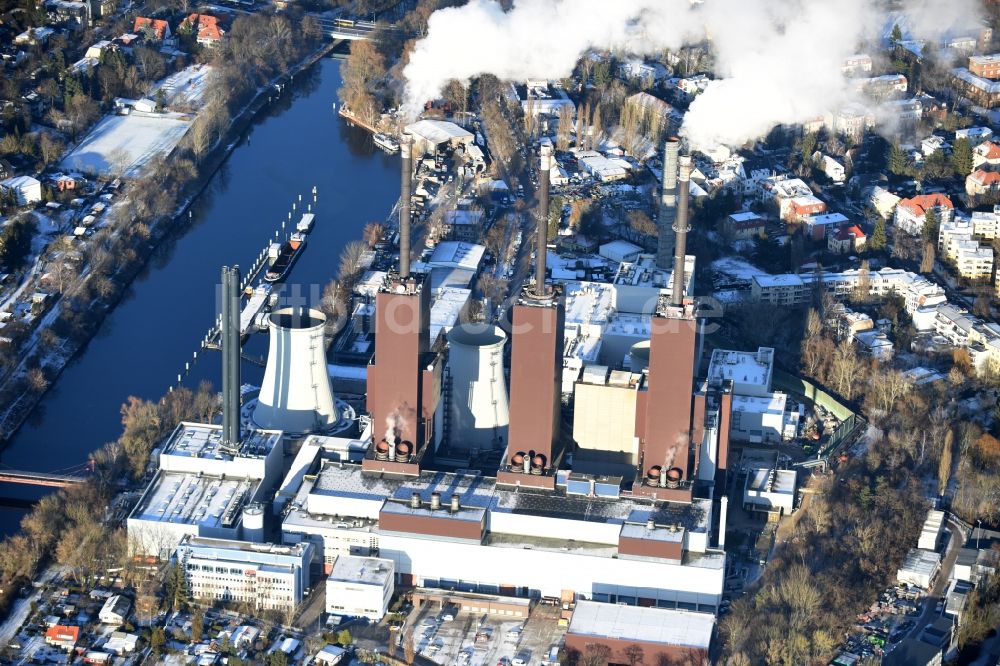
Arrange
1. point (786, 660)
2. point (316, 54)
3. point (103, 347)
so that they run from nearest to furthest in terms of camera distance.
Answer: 1. point (786, 660)
2. point (103, 347)
3. point (316, 54)

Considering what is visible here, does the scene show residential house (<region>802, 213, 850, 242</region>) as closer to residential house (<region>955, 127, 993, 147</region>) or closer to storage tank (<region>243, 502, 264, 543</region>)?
residential house (<region>955, 127, 993, 147</region>)

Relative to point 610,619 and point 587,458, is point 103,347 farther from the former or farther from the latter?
point 610,619

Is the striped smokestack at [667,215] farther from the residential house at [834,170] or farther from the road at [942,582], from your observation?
the road at [942,582]

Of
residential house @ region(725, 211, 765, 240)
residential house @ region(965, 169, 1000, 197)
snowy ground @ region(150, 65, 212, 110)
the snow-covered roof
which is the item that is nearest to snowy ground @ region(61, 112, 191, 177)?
snowy ground @ region(150, 65, 212, 110)

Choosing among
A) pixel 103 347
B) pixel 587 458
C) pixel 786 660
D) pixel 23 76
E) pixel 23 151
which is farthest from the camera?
pixel 23 76

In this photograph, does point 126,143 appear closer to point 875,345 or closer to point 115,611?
A: point 875,345

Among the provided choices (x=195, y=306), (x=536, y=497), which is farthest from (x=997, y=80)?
(x=536, y=497)
